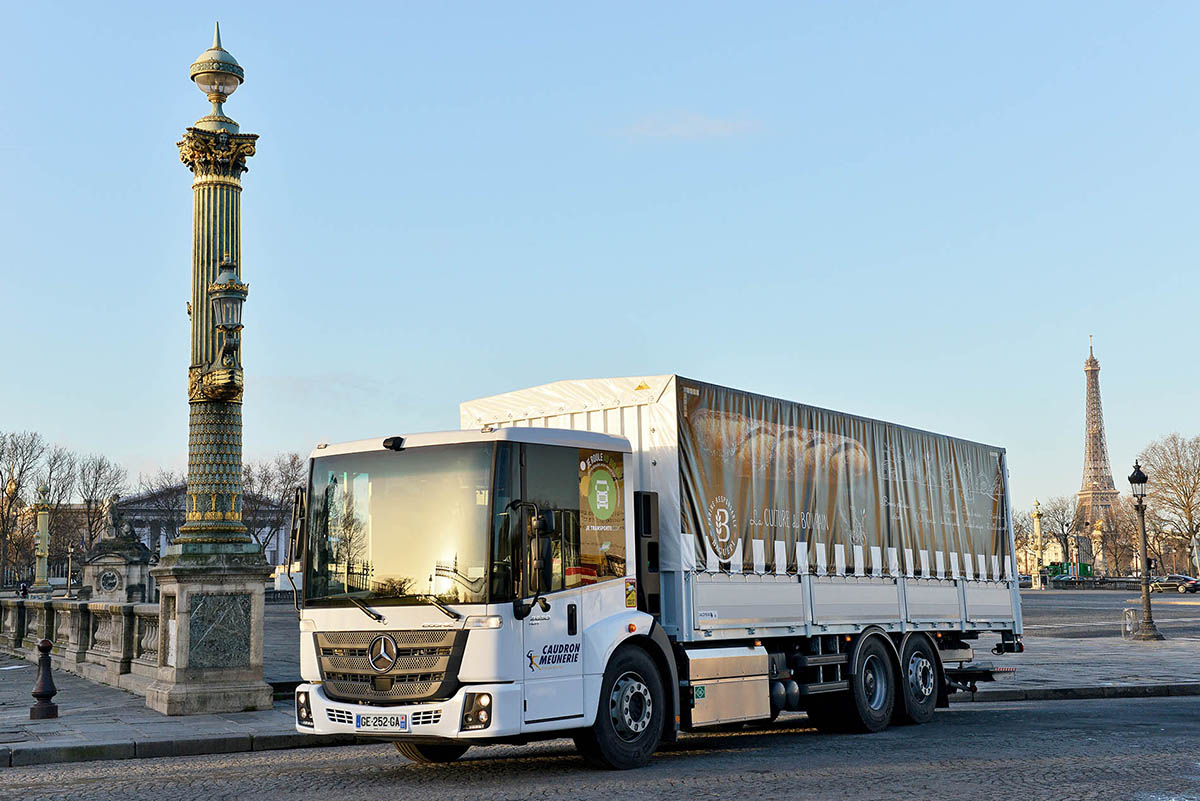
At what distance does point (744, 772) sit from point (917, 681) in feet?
17.1

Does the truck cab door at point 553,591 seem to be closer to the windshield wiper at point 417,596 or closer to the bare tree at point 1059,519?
the windshield wiper at point 417,596

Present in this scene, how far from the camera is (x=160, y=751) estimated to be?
1230 cm

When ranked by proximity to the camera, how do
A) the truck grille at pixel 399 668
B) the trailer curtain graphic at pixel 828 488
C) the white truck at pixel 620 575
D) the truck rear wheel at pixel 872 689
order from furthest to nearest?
the truck rear wheel at pixel 872 689 → the trailer curtain graphic at pixel 828 488 → the white truck at pixel 620 575 → the truck grille at pixel 399 668

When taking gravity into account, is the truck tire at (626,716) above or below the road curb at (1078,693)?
above

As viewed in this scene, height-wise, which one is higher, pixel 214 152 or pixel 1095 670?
pixel 214 152

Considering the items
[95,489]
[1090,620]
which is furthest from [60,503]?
[1090,620]

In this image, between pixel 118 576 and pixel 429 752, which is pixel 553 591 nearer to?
pixel 429 752

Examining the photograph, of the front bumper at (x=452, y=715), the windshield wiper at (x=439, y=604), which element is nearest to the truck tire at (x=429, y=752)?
the front bumper at (x=452, y=715)

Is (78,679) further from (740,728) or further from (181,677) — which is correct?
(740,728)

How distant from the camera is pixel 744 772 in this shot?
33.3 feet

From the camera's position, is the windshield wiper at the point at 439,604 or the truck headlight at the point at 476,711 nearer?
the truck headlight at the point at 476,711

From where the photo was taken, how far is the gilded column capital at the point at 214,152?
19.3 m

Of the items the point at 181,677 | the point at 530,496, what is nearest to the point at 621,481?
the point at 530,496

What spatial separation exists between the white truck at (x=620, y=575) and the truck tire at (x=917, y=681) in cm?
3
